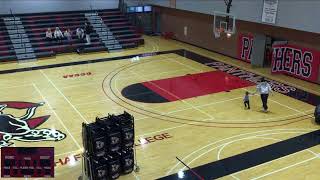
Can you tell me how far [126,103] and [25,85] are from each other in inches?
246

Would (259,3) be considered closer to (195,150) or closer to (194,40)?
(194,40)

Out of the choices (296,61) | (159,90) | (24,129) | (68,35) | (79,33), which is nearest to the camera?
(24,129)

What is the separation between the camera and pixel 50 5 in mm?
31016

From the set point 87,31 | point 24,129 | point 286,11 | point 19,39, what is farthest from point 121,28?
point 24,129

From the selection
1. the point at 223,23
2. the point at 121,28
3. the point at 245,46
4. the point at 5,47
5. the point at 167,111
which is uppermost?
the point at 223,23

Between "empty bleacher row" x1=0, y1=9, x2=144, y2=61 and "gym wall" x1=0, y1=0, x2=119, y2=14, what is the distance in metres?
0.70

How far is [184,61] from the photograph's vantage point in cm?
2517

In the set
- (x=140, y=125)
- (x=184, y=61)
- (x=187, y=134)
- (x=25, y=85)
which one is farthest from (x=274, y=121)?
(x=25, y=85)

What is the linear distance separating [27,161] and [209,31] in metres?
20.3

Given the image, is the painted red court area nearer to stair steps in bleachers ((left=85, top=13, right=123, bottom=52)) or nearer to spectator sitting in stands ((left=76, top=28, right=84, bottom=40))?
stair steps in bleachers ((left=85, top=13, right=123, bottom=52))

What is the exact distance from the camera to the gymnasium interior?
11.8m

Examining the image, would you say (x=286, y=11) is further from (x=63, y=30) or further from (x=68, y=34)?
(x=63, y=30)

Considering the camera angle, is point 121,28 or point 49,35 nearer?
point 49,35

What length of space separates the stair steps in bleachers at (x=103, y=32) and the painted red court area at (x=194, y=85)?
8670 mm
